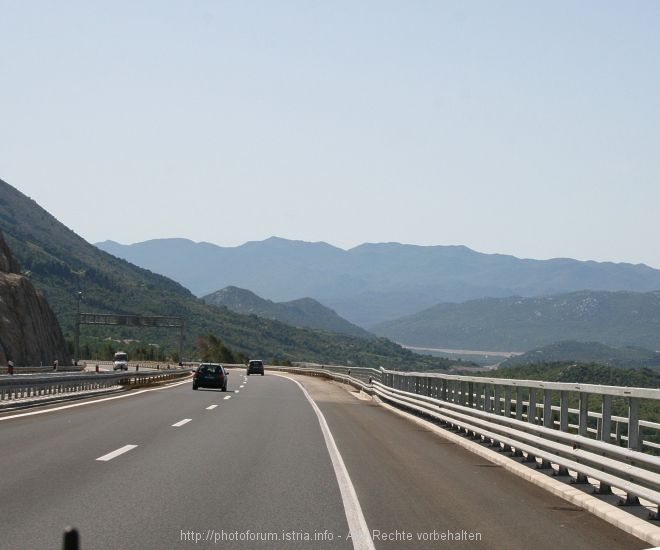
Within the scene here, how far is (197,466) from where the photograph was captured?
13.9m

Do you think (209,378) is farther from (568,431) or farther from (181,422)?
(568,431)

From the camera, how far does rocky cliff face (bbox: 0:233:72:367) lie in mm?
72250

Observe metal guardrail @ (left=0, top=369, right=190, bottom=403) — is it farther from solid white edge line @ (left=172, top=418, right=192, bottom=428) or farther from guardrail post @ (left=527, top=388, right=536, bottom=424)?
guardrail post @ (left=527, top=388, right=536, bottom=424)

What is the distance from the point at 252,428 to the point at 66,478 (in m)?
9.14

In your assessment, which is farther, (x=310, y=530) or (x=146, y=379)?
(x=146, y=379)

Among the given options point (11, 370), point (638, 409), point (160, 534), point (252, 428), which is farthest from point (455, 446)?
point (11, 370)

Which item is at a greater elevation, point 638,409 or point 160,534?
point 638,409

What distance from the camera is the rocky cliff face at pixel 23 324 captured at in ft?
237

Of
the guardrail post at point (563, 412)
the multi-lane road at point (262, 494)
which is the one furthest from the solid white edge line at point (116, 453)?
the guardrail post at point (563, 412)

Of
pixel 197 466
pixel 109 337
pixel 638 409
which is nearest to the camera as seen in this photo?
pixel 638 409

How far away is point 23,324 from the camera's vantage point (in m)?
76.8

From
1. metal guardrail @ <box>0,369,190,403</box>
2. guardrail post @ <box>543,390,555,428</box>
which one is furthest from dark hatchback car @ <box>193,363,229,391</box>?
guardrail post @ <box>543,390,555,428</box>

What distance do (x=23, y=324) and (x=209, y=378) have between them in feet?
124

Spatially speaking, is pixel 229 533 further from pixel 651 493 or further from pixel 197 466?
pixel 197 466
